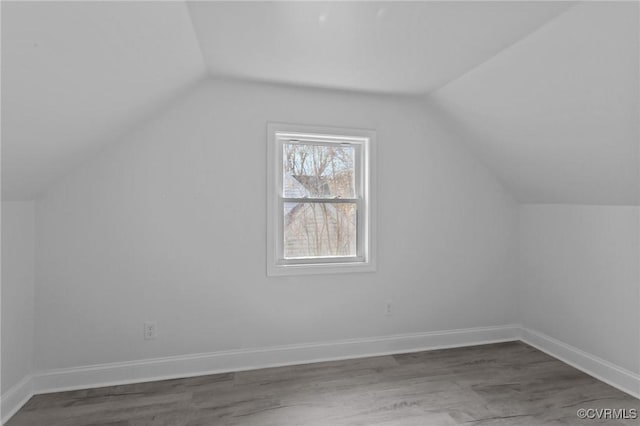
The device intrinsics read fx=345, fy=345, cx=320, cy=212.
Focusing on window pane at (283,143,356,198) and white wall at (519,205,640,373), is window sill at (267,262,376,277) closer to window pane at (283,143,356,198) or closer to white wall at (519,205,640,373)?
window pane at (283,143,356,198)

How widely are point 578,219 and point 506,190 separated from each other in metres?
0.69

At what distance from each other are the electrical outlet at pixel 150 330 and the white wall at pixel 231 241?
0.04 metres

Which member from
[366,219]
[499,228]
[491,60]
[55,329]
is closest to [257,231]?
[366,219]

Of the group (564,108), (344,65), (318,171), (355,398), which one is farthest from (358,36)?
(355,398)

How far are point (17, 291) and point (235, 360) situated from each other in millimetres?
1567

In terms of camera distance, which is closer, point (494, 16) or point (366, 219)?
point (494, 16)

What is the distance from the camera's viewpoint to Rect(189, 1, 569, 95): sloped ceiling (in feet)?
5.78

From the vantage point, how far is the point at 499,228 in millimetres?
3449

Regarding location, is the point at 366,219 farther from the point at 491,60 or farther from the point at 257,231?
the point at 491,60

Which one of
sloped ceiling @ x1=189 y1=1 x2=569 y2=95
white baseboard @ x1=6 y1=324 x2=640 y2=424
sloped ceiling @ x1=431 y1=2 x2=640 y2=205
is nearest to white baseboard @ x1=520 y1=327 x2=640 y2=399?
white baseboard @ x1=6 y1=324 x2=640 y2=424

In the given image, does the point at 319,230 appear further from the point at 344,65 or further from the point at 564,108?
the point at 564,108

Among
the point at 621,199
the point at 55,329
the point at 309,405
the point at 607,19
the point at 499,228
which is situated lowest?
the point at 309,405

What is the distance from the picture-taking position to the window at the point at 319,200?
2920 millimetres

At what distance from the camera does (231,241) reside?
281 centimetres
